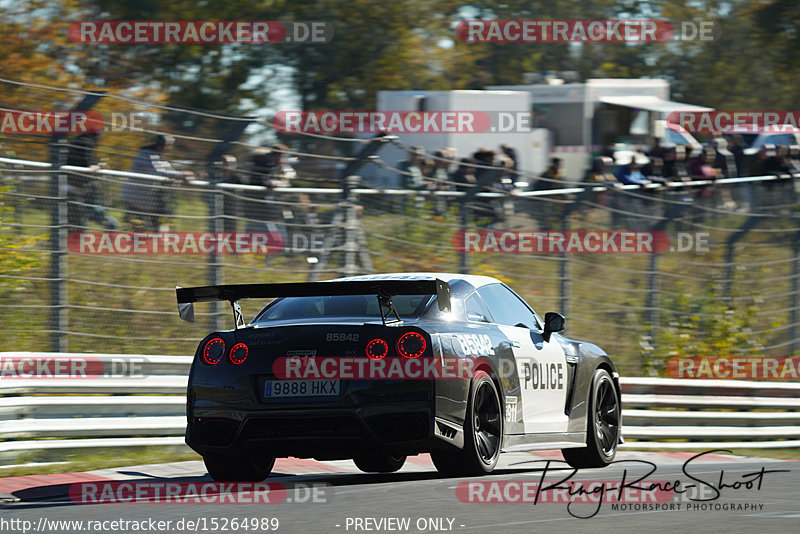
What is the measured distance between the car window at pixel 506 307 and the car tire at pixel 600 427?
797 mm

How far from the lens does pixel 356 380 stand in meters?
7.78

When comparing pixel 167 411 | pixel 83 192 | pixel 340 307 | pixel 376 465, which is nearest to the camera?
pixel 340 307

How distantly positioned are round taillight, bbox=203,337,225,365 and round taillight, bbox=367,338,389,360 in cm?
95

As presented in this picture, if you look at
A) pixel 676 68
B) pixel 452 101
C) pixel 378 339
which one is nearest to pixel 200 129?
pixel 378 339

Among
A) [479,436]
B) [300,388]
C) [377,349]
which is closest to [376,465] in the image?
[479,436]

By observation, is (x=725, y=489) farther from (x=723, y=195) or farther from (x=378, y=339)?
(x=723, y=195)

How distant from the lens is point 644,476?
872 cm

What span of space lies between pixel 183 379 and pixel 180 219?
9.20 ft

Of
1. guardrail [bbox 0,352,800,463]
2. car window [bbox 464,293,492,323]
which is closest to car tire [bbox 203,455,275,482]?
guardrail [bbox 0,352,800,463]

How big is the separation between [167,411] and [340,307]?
241cm

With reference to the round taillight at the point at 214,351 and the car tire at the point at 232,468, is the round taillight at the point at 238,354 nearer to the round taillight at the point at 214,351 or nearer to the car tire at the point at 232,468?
the round taillight at the point at 214,351

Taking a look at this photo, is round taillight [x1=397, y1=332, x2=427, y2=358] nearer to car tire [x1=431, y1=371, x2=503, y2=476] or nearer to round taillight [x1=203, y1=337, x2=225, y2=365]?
car tire [x1=431, y1=371, x2=503, y2=476]

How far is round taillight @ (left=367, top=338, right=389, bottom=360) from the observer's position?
7781mm

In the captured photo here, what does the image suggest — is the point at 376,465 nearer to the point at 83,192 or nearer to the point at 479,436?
the point at 479,436
